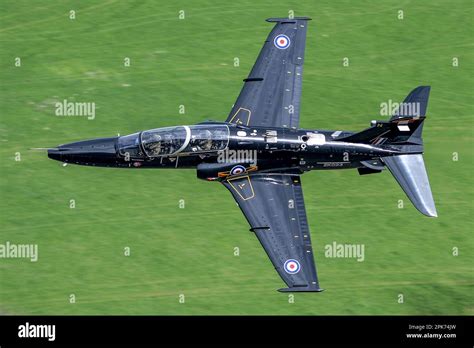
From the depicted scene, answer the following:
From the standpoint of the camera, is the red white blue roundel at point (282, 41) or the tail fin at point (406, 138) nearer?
the tail fin at point (406, 138)

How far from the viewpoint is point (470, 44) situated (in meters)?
49.8

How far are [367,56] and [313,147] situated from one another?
1012cm

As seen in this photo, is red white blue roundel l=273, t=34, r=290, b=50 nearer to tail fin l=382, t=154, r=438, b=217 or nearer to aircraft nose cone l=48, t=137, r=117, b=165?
tail fin l=382, t=154, r=438, b=217

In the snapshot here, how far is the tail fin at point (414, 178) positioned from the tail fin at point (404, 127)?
2.40 ft

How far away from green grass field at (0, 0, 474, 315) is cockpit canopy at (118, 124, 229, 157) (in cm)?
240

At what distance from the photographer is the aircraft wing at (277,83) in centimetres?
4231

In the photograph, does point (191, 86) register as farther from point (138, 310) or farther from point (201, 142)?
point (138, 310)

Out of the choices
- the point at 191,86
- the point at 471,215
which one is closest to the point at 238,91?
the point at 191,86
